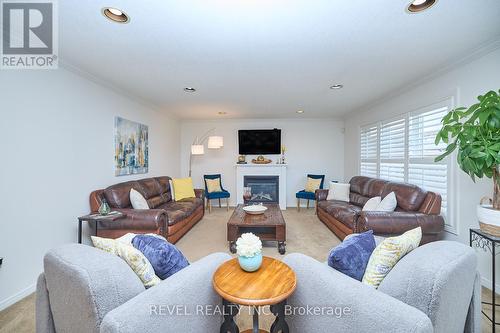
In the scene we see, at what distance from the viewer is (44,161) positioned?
241 centimetres

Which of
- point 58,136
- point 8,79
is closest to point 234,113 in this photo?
point 58,136

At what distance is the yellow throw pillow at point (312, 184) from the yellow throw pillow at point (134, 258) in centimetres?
495

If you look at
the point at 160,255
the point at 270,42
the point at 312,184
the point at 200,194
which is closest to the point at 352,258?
the point at 160,255

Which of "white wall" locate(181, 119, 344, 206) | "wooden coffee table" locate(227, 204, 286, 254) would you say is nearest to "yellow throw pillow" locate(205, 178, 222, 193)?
"white wall" locate(181, 119, 344, 206)

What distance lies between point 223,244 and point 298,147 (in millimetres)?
3823

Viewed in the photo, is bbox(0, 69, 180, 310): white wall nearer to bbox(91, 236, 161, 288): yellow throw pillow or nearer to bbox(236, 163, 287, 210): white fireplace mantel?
bbox(91, 236, 161, 288): yellow throw pillow

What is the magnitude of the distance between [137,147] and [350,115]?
17.0 feet

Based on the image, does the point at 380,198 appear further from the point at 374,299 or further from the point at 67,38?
the point at 67,38

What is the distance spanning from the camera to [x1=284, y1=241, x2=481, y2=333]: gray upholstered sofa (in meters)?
0.93

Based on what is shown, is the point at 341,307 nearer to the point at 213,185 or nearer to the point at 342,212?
the point at 342,212

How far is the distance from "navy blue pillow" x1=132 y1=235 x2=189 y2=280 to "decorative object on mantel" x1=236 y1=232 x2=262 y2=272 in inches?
16.8

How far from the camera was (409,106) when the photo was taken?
11.5 ft

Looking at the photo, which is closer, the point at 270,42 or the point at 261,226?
the point at 270,42

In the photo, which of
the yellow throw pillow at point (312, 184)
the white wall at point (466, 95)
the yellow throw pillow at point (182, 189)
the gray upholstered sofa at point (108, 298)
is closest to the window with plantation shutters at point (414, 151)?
the white wall at point (466, 95)
